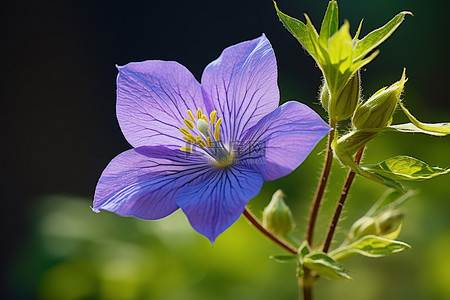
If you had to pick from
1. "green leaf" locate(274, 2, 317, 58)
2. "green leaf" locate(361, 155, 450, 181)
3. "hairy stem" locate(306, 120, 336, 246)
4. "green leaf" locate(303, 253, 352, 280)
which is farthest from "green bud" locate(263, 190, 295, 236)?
"green leaf" locate(274, 2, 317, 58)

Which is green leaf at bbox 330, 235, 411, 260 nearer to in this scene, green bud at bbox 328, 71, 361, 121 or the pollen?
green bud at bbox 328, 71, 361, 121

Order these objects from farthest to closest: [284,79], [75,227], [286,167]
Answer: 1. [284,79]
2. [75,227]
3. [286,167]

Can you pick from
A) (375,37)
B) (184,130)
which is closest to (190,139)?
(184,130)

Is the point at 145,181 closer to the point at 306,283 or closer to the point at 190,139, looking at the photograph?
the point at 190,139

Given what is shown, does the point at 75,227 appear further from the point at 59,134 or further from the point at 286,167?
the point at 59,134

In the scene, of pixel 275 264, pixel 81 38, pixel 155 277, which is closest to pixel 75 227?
pixel 155 277

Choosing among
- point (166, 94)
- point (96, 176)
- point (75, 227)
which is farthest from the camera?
point (96, 176)
